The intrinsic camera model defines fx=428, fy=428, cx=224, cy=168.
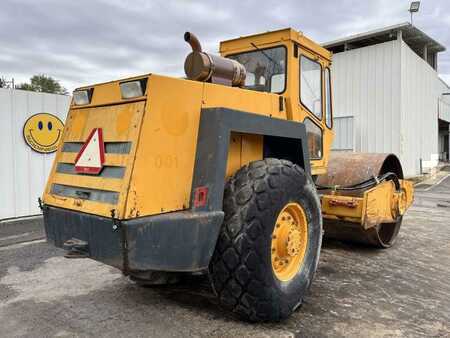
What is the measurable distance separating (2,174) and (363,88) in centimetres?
1426

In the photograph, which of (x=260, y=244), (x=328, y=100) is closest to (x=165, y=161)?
(x=260, y=244)

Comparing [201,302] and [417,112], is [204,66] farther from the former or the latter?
[417,112]

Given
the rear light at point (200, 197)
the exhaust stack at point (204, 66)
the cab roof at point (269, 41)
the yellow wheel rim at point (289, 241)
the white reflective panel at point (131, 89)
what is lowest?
the yellow wheel rim at point (289, 241)

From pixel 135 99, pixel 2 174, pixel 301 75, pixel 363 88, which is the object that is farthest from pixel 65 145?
pixel 363 88

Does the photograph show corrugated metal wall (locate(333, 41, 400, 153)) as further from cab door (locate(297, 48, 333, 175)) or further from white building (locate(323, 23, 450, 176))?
cab door (locate(297, 48, 333, 175))

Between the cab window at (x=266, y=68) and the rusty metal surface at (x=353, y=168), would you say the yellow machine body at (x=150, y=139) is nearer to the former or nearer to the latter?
the cab window at (x=266, y=68)

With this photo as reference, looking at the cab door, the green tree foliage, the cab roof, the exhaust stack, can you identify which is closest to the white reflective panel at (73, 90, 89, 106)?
the exhaust stack

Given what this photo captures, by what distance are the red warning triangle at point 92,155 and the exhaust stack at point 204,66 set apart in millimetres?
931

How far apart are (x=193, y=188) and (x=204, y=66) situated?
1.06m

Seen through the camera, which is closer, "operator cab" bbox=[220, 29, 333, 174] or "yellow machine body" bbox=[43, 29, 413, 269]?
"yellow machine body" bbox=[43, 29, 413, 269]

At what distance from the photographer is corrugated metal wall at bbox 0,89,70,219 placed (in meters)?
8.44

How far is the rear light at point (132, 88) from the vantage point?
290 cm

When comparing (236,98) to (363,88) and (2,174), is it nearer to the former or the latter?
(2,174)

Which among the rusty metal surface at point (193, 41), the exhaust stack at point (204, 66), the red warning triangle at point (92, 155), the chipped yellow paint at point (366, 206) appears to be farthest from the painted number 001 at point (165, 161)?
the chipped yellow paint at point (366, 206)
